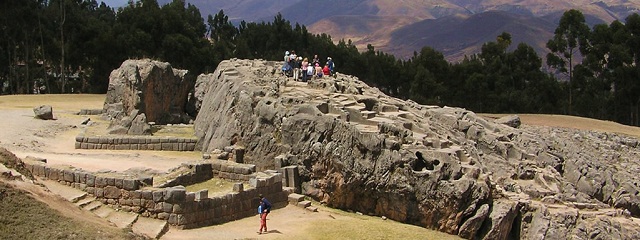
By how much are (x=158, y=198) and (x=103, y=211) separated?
1.54 m

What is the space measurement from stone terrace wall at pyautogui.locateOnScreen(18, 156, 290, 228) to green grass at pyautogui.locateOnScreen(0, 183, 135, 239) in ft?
12.0

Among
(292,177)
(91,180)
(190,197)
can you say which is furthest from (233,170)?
(91,180)

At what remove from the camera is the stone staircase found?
19.8 meters

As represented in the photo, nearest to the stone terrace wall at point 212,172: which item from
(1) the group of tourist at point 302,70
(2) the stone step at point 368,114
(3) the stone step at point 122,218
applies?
(3) the stone step at point 122,218

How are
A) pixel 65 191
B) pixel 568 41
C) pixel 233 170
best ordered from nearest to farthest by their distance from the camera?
pixel 65 191 < pixel 233 170 < pixel 568 41

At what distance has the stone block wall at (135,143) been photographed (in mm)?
32625

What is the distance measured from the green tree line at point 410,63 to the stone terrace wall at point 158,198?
43.7 meters

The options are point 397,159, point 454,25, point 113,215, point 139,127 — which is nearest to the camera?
Result: point 113,215

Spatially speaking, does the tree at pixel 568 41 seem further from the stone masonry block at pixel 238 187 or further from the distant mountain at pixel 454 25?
the stone masonry block at pixel 238 187

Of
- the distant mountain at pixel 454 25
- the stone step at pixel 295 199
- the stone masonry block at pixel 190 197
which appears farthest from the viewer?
the distant mountain at pixel 454 25

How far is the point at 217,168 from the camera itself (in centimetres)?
2614

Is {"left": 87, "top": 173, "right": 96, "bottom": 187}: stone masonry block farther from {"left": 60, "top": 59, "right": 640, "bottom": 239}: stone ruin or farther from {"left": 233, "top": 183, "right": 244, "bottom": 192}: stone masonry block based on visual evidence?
{"left": 233, "top": 183, "right": 244, "bottom": 192}: stone masonry block

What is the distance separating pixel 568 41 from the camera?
2729 inches

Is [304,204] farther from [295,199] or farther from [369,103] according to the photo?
[369,103]
